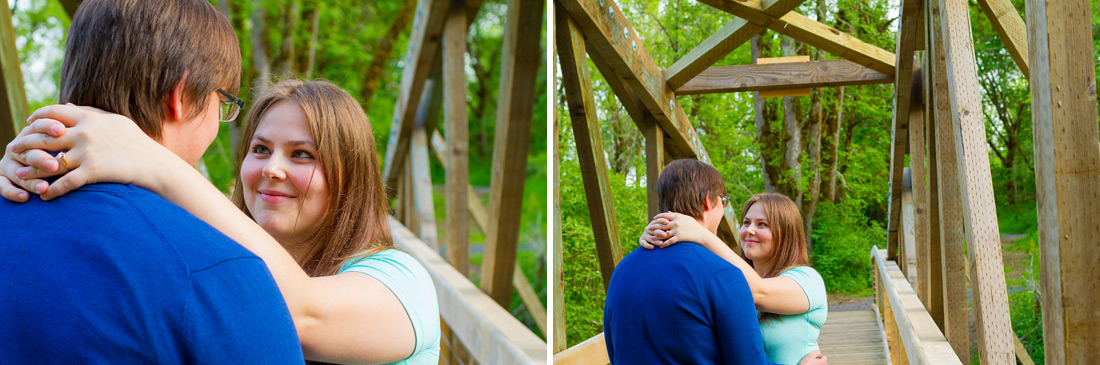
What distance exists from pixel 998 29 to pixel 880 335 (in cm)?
171

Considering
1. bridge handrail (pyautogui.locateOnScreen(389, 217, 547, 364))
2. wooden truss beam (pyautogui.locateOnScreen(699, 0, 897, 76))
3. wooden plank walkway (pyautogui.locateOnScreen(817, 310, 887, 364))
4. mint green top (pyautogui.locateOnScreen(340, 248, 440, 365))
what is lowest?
wooden plank walkway (pyautogui.locateOnScreen(817, 310, 887, 364))

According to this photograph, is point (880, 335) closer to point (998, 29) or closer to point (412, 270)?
point (998, 29)

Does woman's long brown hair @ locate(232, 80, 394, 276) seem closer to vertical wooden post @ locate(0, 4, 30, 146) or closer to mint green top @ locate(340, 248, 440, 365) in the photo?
mint green top @ locate(340, 248, 440, 365)

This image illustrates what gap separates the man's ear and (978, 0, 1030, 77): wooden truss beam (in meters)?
2.79

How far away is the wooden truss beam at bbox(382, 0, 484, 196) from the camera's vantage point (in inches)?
127

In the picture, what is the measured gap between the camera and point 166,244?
73cm

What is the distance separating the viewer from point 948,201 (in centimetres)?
356

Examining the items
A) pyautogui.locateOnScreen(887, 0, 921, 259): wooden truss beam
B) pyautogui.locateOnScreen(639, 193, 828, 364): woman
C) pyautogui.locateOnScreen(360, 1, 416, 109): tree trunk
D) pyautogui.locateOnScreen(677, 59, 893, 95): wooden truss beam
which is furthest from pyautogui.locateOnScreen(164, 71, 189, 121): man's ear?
pyautogui.locateOnScreen(360, 1, 416, 109): tree trunk

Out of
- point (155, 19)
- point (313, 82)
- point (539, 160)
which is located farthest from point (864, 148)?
point (539, 160)

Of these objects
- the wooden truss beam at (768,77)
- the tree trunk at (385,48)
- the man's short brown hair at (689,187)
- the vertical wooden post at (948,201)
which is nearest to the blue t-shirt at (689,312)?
the man's short brown hair at (689,187)

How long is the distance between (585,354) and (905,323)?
1.33 metres

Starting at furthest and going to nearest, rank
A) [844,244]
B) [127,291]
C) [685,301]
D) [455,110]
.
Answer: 1. [844,244]
2. [455,110]
3. [685,301]
4. [127,291]

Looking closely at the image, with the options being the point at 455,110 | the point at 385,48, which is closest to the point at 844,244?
the point at 455,110

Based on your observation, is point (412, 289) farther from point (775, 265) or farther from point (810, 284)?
point (775, 265)
